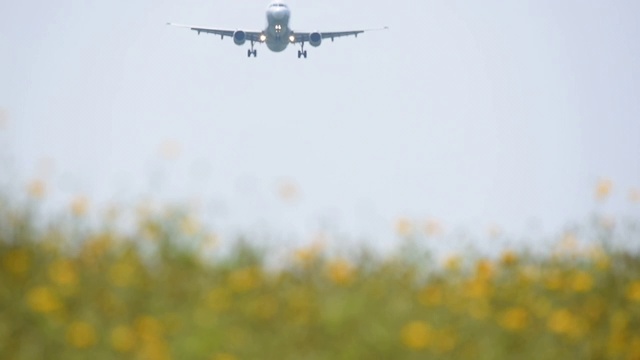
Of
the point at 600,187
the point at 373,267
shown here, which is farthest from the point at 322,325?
the point at 600,187

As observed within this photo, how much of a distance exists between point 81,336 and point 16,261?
55.0 inches

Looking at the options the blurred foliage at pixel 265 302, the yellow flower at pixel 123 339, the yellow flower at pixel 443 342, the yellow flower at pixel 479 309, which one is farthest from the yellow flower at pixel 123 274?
the yellow flower at pixel 479 309

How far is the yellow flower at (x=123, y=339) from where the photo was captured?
696cm

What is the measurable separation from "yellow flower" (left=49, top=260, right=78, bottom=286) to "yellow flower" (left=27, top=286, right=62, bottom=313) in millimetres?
90

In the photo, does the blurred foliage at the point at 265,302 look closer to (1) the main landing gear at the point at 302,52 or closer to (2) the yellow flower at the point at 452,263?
(2) the yellow flower at the point at 452,263

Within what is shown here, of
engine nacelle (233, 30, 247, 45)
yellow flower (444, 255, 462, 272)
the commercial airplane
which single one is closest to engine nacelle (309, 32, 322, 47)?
the commercial airplane

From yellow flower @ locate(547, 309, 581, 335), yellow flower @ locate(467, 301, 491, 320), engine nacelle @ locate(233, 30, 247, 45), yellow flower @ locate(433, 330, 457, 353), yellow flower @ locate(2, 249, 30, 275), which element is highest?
engine nacelle @ locate(233, 30, 247, 45)

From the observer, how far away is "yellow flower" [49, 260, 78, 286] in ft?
25.1

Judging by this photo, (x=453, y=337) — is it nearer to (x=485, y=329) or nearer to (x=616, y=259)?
(x=485, y=329)

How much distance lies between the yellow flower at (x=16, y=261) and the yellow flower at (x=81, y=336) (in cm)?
97

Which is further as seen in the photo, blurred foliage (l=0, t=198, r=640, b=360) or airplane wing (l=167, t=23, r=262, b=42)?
airplane wing (l=167, t=23, r=262, b=42)

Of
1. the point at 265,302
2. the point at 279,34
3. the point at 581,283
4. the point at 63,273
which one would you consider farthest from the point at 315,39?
the point at 63,273

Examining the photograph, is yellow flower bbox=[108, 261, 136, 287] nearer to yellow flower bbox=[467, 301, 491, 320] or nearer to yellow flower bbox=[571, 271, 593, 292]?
yellow flower bbox=[467, 301, 491, 320]

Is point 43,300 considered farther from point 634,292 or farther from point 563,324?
point 634,292
